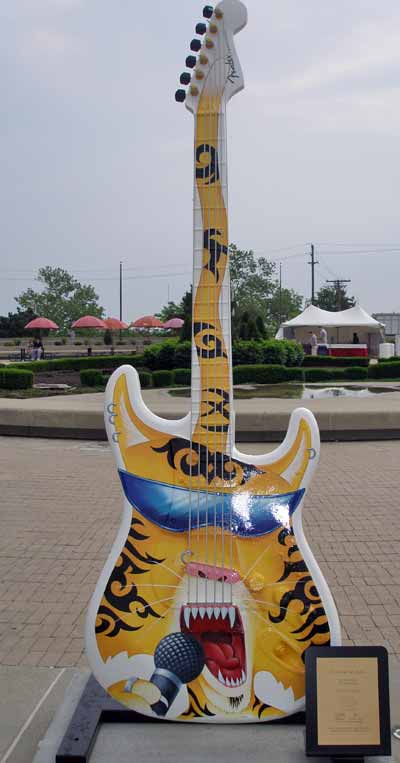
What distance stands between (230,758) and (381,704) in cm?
57

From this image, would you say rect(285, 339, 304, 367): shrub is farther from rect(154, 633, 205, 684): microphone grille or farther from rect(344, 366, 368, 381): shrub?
rect(154, 633, 205, 684): microphone grille

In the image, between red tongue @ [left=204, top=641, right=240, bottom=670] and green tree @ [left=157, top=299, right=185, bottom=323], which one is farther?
green tree @ [left=157, top=299, right=185, bottom=323]

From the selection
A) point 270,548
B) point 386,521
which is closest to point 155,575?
point 270,548

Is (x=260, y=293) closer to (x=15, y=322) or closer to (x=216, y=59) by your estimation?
(x=15, y=322)

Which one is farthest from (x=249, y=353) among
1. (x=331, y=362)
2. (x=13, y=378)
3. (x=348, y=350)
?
(x=348, y=350)

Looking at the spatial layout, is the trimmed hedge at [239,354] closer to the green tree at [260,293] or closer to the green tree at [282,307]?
the green tree at [260,293]

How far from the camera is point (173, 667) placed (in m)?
2.76

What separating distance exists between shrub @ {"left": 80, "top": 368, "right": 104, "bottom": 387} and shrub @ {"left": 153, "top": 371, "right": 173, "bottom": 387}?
1.33 m

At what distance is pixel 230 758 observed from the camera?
105 inches

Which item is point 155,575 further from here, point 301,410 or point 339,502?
point 339,502

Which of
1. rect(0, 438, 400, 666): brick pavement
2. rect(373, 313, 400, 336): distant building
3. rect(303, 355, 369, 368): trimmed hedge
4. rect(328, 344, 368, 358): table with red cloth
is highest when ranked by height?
rect(373, 313, 400, 336): distant building

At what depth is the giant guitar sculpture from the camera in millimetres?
2758

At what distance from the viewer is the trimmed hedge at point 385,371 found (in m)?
22.0

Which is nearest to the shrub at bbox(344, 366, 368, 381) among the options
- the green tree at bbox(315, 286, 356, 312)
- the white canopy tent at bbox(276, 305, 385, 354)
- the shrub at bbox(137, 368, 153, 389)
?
the shrub at bbox(137, 368, 153, 389)
